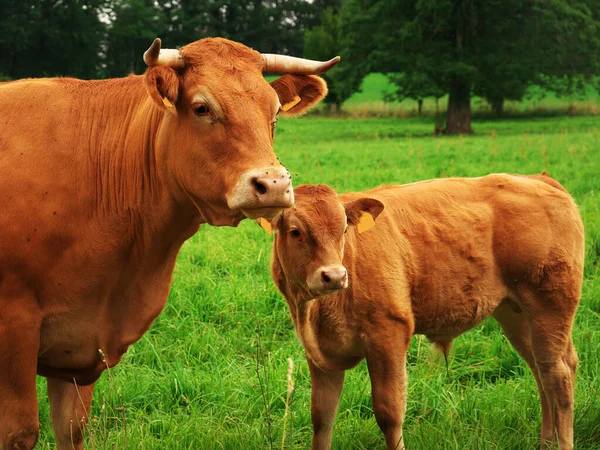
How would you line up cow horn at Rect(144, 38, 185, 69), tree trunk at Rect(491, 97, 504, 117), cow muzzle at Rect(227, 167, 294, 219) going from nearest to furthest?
cow muzzle at Rect(227, 167, 294, 219)
cow horn at Rect(144, 38, 185, 69)
tree trunk at Rect(491, 97, 504, 117)

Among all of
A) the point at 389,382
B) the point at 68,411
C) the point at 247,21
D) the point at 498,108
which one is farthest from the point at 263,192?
the point at 247,21

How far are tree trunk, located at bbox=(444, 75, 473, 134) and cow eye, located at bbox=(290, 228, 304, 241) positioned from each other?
2517 centimetres

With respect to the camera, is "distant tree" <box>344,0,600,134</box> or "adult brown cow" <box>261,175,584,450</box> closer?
"adult brown cow" <box>261,175,584,450</box>

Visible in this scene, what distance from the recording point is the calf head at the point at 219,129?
2.94m

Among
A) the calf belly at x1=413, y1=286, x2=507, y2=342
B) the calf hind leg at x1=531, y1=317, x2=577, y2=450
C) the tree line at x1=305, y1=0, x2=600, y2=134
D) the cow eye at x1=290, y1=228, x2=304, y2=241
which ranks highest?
the tree line at x1=305, y1=0, x2=600, y2=134

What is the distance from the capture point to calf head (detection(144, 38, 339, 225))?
9.63 feet

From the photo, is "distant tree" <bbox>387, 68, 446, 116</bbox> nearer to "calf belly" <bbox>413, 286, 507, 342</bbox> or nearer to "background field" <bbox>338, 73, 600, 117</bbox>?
"background field" <bbox>338, 73, 600, 117</bbox>

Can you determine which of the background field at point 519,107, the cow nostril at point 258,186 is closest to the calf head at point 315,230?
the cow nostril at point 258,186

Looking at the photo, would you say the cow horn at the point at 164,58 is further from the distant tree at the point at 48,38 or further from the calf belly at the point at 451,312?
the distant tree at the point at 48,38

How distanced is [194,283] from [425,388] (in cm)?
268

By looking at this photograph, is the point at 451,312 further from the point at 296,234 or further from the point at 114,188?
the point at 114,188

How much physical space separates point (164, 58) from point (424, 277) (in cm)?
223

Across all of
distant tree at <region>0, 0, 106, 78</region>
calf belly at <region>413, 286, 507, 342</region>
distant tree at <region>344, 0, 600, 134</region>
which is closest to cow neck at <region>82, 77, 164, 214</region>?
calf belly at <region>413, 286, 507, 342</region>

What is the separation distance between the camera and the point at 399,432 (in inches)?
161
